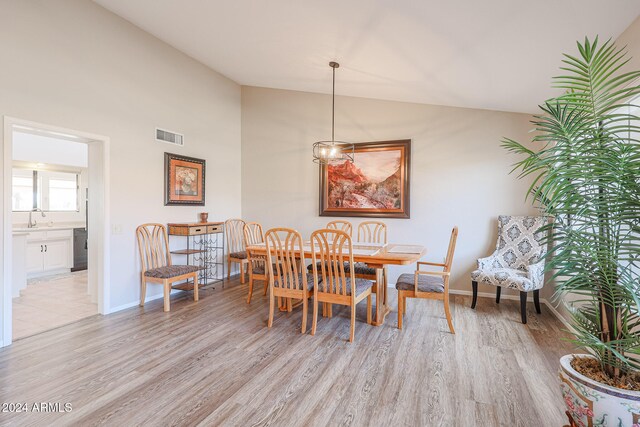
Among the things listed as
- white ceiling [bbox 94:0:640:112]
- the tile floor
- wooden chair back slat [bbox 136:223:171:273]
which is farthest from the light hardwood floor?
white ceiling [bbox 94:0:640:112]

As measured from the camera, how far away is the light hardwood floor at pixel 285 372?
6.46ft

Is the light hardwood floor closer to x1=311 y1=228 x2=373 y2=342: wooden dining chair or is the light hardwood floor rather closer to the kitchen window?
x1=311 y1=228 x2=373 y2=342: wooden dining chair

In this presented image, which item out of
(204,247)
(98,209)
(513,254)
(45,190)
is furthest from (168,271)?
(513,254)

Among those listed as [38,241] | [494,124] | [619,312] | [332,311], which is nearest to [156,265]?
[332,311]

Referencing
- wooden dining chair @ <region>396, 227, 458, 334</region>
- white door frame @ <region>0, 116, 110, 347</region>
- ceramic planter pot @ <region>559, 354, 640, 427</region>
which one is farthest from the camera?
white door frame @ <region>0, 116, 110, 347</region>

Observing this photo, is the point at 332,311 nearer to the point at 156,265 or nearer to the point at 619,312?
the point at 156,265

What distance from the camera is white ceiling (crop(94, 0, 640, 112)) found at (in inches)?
92.2

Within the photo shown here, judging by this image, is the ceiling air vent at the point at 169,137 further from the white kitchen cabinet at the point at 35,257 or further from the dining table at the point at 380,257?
the white kitchen cabinet at the point at 35,257

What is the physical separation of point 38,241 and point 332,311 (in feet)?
17.5

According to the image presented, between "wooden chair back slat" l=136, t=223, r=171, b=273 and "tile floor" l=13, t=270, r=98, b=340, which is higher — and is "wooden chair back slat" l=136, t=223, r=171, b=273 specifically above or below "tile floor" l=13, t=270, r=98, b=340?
above

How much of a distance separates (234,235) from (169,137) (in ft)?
6.67

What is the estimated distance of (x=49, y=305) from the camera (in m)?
4.02

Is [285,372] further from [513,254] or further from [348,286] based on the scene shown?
[513,254]

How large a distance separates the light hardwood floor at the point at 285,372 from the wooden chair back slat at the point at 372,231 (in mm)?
1455
